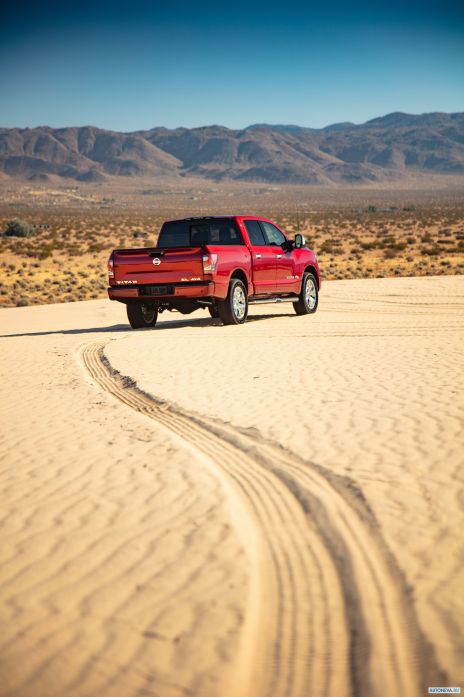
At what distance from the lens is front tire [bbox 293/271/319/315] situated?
17688 millimetres

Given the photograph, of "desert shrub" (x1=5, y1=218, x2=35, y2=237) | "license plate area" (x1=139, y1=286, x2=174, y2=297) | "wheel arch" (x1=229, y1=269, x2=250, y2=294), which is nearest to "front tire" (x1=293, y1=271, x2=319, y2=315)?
"wheel arch" (x1=229, y1=269, x2=250, y2=294)

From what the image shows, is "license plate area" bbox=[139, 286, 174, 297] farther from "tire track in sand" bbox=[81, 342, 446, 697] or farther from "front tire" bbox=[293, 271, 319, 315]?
"tire track in sand" bbox=[81, 342, 446, 697]

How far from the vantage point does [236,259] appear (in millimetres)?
15195

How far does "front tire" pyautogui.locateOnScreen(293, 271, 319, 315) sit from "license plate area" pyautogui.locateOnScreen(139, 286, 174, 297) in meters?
3.92

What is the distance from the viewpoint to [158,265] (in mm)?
14727

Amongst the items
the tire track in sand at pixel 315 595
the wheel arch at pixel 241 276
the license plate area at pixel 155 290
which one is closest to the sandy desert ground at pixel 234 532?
the tire track in sand at pixel 315 595

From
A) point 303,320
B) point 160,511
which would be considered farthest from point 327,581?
point 303,320

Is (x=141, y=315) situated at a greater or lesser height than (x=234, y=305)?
lesser

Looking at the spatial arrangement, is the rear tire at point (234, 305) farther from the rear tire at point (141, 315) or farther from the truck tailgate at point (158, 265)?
the rear tire at point (141, 315)

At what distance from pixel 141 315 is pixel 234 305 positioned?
2080 mm

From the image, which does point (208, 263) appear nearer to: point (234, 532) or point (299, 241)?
point (299, 241)

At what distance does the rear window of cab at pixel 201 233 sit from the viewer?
15.6 meters

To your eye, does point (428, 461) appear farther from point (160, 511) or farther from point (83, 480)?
point (83, 480)

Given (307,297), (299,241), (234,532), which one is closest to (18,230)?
(307,297)
